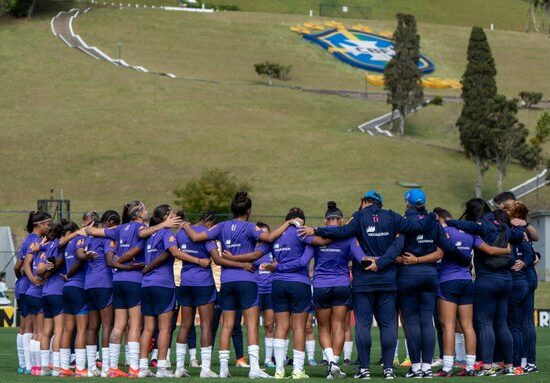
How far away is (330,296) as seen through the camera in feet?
56.0

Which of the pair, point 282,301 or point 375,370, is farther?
point 375,370

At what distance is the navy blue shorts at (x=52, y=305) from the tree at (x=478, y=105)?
54.7 m

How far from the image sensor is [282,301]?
17.1 m

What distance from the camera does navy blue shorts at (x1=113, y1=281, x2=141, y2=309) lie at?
17.5 metres

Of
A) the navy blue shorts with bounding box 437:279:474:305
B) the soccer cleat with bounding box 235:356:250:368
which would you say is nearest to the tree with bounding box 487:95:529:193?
the soccer cleat with bounding box 235:356:250:368

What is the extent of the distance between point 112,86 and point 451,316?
275 feet

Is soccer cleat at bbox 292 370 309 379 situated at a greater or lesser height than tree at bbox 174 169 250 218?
greater

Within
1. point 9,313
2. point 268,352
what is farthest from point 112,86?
point 268,352

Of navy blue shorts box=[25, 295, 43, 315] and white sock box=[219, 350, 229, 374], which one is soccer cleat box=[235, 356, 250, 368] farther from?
navy blue shorts box=[25, 295, 43, 315]

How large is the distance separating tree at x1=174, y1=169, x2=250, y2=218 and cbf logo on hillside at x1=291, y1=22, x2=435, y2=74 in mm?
49816

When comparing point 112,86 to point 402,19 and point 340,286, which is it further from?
point 340,286

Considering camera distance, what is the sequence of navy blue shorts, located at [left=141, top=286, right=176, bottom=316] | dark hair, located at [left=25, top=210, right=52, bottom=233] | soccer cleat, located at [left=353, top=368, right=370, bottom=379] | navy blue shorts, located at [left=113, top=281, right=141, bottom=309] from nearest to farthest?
1. soccer cleat, located at [left=353, top=368, right=370, bottom=379]
2. navy blue shorts, located at [left=141, top=286, right=176, bottom=316]
3. navy blue shorts, located at [left=113, top=281, right=141, bottom=309]
4. dark hair, located at [left=25, top=210, right=52, bottom=233]

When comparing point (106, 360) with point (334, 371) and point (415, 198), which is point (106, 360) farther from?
point (415, 198)

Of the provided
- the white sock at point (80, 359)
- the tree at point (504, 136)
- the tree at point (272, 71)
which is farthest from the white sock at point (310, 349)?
the tree at point (272, 71)
